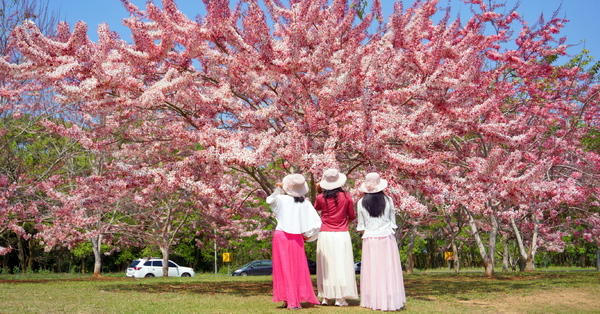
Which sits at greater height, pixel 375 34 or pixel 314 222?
pixel 375 34

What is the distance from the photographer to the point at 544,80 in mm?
17469

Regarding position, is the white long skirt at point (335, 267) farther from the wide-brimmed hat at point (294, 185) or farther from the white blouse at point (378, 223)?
the wide-brimmed hat at point (294, 185)

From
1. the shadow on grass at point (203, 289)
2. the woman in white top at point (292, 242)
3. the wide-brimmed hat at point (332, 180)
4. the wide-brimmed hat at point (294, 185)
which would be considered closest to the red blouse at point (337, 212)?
the wide-brimmed hat at point (332, 180)

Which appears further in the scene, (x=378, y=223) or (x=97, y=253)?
(x=97, y=253)

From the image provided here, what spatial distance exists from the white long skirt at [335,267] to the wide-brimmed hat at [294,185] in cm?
73

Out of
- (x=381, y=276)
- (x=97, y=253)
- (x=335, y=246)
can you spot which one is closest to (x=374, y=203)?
(x=335, y=246)

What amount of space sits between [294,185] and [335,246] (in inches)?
42.8

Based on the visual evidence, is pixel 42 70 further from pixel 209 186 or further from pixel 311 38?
pixel 311 38

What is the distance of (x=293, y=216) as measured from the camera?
7.49 meters

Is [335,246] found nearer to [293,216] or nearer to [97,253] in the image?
[293,216]

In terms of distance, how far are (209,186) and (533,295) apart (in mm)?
6604

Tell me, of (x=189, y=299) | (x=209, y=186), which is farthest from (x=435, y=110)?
(x=189, y=299)

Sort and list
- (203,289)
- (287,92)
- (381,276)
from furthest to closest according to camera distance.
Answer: (203,289) < (287,92) < (381,276)

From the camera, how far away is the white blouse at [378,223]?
773 cm
